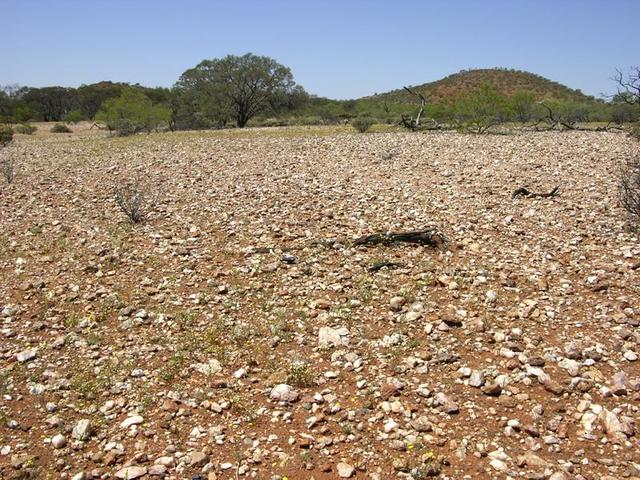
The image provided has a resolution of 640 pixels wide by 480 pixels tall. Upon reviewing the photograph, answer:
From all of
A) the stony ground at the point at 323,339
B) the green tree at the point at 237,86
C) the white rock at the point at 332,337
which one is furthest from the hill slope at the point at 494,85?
the white rock at the point at 332,337

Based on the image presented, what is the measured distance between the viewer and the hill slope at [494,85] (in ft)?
306

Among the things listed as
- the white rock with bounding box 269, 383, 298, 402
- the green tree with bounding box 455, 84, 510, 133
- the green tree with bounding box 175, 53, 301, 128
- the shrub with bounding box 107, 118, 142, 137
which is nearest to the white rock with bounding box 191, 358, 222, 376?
the white rock with bounding box 269, 383, 298, 402

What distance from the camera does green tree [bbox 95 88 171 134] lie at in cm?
3893

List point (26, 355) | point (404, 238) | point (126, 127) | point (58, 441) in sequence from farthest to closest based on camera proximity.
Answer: point (126, 127), point (404, 238), point (26, 355), point (58, 441)

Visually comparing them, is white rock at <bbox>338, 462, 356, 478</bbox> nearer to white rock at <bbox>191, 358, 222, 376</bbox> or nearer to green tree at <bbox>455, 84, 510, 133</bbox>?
white rock at <bbox>191, 358, 222, 376</bbox>

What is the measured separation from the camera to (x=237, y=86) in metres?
51.3

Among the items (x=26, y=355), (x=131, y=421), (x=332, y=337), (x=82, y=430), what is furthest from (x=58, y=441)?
(x=332, y=337)

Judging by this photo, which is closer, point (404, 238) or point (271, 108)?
point (404, 238)

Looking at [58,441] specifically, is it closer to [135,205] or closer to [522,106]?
[135,205]

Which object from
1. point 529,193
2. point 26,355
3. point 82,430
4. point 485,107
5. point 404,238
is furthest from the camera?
point 485,107

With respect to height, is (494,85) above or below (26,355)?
above

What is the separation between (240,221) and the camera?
12.0m

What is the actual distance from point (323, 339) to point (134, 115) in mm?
39724

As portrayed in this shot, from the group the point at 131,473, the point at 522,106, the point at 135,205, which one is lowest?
the point at 131,473
